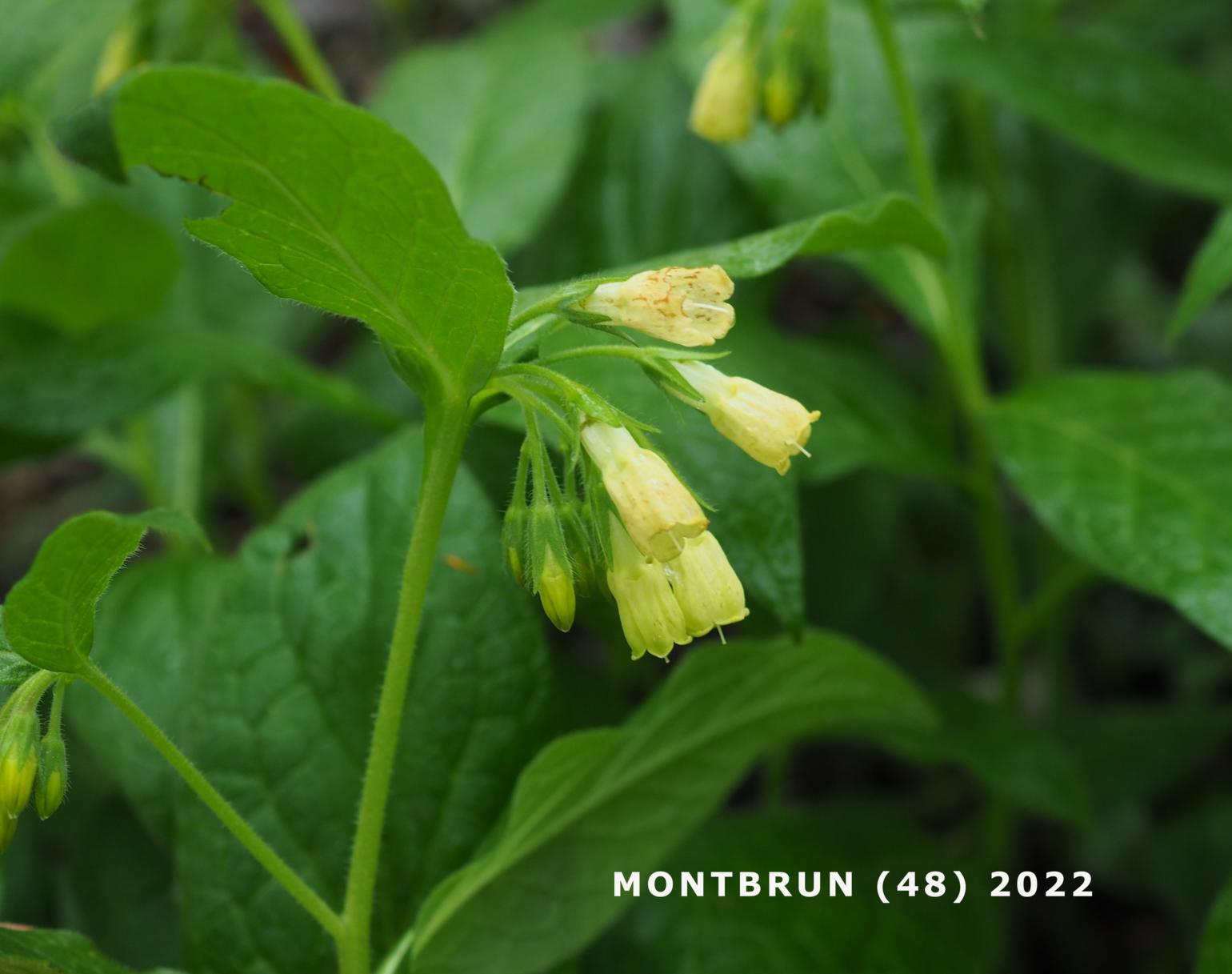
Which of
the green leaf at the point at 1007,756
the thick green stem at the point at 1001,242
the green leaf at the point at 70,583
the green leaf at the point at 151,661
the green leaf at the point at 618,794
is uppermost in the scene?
the green leaf at the point at 70,583

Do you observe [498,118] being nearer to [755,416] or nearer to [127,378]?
[127,378]

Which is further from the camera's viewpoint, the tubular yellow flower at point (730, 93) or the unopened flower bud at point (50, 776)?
the tubular yellow flower at point (730, 93)

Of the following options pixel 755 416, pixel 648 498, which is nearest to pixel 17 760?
pixel 648 498

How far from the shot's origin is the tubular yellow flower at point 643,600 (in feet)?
3.59

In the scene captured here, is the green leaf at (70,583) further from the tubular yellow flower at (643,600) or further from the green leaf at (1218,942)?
the green leaf at (1218,942)

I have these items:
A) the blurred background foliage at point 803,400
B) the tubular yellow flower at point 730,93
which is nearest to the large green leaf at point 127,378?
the blurred background foliage at point 803,400

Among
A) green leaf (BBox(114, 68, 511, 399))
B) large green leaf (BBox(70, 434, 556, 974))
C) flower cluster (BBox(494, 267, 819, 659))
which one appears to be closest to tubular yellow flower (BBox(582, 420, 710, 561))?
flower cluster (BBox(494, 267, 819, 659))

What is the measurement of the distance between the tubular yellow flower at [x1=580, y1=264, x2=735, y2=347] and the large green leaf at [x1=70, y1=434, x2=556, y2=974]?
0.47m

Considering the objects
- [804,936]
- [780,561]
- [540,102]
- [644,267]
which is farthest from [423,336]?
[540,102]

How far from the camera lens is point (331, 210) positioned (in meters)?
1.01

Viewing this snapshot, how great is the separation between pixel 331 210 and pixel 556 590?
1.15 ft

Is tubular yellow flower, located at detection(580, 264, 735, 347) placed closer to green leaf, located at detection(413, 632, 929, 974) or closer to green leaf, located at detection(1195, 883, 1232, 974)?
green leaf, located at detection(413, 632, 929, 974)

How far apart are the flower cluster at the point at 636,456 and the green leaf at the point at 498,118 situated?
1.13 metres

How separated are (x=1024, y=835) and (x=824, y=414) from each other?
1199 millimetres
